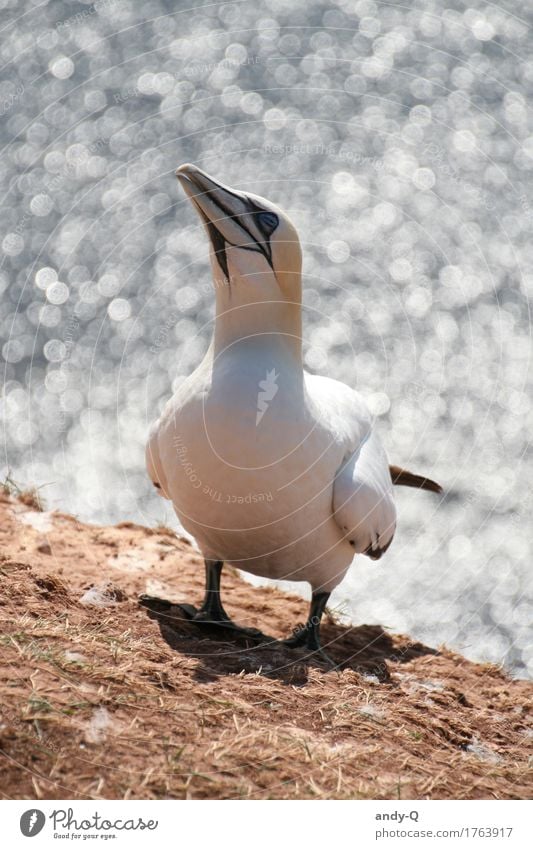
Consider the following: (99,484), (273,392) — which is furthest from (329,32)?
(273,392)

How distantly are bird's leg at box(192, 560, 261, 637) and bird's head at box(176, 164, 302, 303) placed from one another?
2214 mm

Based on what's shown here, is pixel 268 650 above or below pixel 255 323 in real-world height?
below

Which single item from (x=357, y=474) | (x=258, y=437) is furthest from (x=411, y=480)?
(x=258, y=437)

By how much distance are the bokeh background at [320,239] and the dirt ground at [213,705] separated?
5.67 meters

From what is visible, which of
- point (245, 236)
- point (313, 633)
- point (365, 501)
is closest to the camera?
point (245, 236)

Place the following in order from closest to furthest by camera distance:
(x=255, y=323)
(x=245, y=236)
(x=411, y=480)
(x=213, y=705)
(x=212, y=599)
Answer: (x=213, y=705) < (x=245, y=236) < (x=255, y=323) < (x=212, y=599) < (x=411, y=480)

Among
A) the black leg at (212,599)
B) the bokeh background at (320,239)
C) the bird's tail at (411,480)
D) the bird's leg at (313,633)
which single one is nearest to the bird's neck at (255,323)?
the black leg at (212,599)

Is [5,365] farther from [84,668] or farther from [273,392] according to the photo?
[84,668]

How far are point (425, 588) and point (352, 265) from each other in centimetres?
1064

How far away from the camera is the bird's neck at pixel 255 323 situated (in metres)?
7.61

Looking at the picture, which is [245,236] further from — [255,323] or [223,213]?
[255,323]

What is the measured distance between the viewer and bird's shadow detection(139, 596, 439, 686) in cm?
689

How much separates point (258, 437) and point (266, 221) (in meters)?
1.59

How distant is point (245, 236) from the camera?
7.43m
